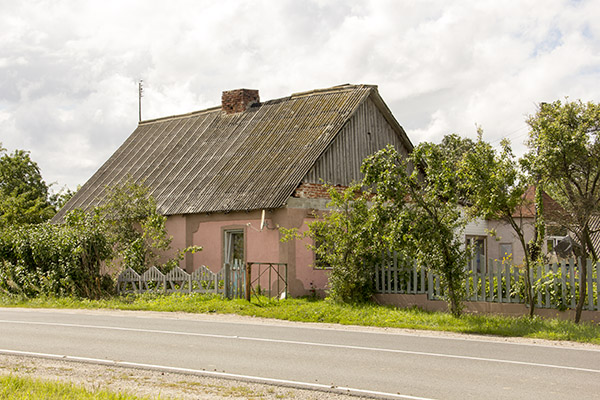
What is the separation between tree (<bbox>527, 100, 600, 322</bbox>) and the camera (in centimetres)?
1448

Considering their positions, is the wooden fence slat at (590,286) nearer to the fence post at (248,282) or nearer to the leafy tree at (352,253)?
the leafy tree at (352,253)

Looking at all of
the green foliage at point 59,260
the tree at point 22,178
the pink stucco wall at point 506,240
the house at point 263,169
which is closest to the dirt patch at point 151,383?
the house at point 263,169

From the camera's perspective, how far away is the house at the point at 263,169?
21141mm

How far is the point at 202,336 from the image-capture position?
1259 centimetres

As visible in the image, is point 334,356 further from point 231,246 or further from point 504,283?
point 231,246

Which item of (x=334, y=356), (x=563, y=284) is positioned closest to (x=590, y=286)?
(x=563, y=284)

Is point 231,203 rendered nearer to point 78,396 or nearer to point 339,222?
point 339,222

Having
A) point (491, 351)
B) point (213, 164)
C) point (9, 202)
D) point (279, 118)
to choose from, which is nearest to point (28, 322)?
point (491, 351)

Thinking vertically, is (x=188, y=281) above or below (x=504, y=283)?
below

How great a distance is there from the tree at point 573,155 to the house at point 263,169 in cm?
761

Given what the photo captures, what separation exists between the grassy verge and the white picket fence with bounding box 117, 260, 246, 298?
0.41 meters

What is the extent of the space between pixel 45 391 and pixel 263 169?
52.6 feet

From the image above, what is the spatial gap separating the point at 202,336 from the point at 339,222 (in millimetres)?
6583

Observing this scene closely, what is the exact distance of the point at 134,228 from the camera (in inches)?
980
